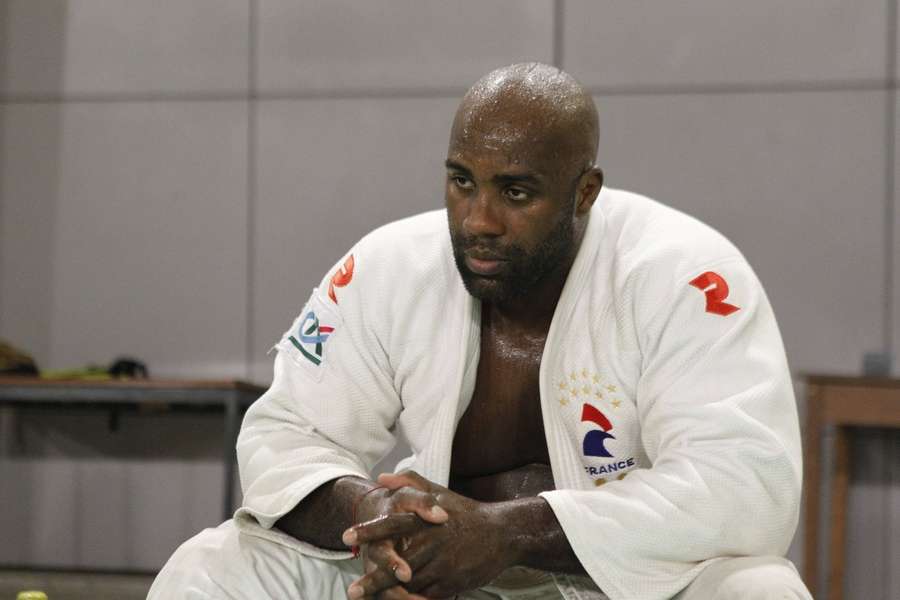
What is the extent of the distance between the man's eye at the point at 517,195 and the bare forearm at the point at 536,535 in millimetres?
527

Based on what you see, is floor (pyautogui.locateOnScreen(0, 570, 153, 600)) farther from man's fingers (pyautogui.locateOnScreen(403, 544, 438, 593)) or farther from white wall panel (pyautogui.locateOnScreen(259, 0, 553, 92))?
man's fingers (pyautogui.locateOnScreen(403, 544, 438, 593))

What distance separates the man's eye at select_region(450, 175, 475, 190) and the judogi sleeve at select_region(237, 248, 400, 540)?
293 millimetres

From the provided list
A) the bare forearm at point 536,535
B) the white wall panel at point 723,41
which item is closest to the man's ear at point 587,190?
the bare forearm at point 536,535

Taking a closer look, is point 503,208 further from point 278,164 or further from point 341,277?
point 278,164

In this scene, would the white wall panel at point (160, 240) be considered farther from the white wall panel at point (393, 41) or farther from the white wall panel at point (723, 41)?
the white wall panel at point (723, 41)

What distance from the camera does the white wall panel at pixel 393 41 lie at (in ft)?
17.0

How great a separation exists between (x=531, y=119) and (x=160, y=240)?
335 centimetres

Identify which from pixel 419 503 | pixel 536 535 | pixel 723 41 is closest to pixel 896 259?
pixel 723 41

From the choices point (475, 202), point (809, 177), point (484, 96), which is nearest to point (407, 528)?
point (475, 202)

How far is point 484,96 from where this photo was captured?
7.58ft

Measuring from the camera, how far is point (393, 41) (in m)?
5.25

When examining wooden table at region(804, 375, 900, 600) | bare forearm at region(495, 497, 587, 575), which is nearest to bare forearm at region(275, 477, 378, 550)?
bare forearm at region(495, 497, 587, 575)

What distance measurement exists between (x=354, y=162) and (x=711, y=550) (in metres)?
3.44

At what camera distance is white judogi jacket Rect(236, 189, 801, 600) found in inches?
81.3
